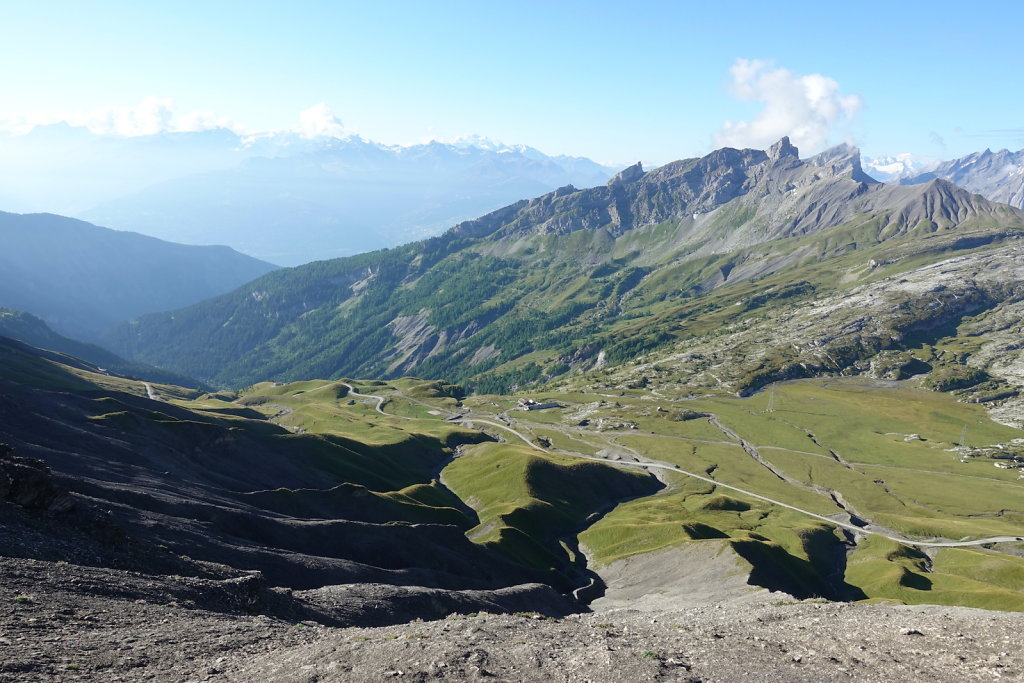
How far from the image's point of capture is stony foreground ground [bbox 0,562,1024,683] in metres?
34.5

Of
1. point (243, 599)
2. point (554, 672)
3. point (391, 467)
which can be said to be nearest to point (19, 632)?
point (243, 599)

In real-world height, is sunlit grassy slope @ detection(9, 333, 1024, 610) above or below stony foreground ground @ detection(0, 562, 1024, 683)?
below

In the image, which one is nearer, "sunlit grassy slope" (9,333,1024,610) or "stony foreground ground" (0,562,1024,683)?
"stony foreground ground" (0,562,1024,683)

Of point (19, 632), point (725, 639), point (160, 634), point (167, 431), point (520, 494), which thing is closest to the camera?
point (19, 632)

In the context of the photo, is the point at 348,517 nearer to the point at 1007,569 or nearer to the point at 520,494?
the point at 520,494

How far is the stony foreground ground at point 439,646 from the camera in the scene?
113 ft

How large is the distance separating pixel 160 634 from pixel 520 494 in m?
111

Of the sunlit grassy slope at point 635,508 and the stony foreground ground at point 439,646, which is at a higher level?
the stony foreground ground at point 439,646

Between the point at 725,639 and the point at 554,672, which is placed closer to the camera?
the point at 554,672

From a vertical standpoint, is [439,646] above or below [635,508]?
above

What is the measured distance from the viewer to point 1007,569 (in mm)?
115438

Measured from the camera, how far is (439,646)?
1544 inches

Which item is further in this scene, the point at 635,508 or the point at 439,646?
the point at 635,508

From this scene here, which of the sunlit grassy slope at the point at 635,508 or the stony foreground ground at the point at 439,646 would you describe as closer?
the stony foreground ground at the point at 439,646
